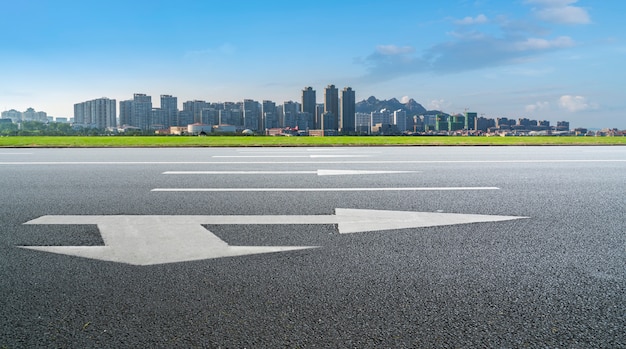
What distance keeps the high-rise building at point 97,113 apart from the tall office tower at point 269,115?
158ft

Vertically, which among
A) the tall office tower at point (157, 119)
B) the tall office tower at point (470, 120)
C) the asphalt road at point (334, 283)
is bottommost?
the asphalt road at point (334, 283)

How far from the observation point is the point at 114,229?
437cm

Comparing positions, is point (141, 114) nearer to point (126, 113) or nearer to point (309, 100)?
point (126, 113)

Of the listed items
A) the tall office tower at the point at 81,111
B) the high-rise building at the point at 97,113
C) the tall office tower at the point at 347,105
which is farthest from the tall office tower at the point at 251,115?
the tall office tower at the point at 81,111

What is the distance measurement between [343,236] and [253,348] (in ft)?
6.79

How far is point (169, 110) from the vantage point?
146250 millimetres

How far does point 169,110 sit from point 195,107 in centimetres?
1091

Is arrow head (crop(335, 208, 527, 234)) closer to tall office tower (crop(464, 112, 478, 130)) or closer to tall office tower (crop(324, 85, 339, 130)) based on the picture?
tall office tower (crop(464, 112, 478, 130))

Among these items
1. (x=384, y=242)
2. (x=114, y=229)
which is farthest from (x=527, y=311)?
(x=114, y=229)

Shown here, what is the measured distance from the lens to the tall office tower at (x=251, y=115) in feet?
464

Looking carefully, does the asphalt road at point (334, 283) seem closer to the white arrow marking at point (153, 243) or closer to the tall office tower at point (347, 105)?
the white arrow marking at point (153, 243)

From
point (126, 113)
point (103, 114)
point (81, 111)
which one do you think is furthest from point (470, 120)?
point (81, 111)

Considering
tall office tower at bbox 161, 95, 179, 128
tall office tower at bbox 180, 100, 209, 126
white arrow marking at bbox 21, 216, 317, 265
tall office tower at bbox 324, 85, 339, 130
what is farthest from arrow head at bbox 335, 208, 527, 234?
tall office tower at bbox 180, 100, 209, 126

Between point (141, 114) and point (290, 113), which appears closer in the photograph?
point (141, 114)
